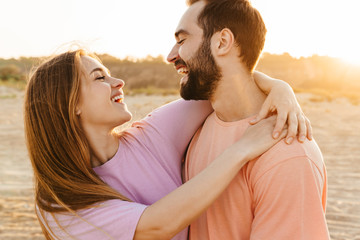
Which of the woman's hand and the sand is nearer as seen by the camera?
the woman's hand

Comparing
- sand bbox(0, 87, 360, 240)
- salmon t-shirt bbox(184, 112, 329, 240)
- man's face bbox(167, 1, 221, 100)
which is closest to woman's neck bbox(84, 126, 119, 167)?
man's face bbox(167, 1, 221, 100)

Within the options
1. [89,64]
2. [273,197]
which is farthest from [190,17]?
[273,197]

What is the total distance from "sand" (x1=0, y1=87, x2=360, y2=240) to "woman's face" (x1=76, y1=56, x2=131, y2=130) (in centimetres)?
206

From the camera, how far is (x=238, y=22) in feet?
8.39

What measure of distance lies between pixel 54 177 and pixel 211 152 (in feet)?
3.13

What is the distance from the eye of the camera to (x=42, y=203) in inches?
96.8

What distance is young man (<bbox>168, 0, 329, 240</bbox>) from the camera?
2.02 meters

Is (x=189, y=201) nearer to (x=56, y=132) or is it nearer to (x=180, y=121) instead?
(x=180, y=121)

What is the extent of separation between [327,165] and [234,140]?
22.7 feet

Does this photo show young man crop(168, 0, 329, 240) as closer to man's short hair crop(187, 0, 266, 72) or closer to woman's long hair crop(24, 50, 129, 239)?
man's short hair crop(187, 0, 266, 72)

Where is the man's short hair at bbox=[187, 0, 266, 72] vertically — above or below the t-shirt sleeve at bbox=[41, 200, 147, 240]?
above

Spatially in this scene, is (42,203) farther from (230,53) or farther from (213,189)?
(230,53)

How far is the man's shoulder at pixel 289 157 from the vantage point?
2043 millimetres

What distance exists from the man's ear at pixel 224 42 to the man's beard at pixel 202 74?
6 cm
